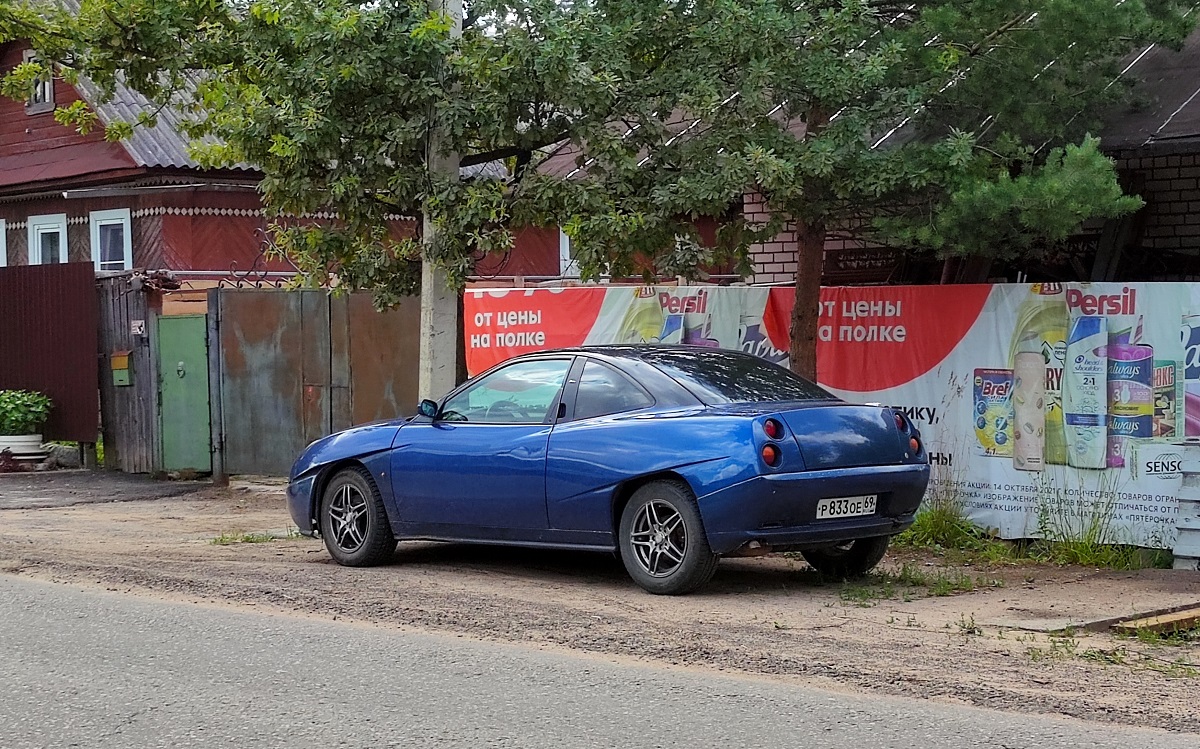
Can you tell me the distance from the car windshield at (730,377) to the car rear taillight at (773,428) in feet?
1.42

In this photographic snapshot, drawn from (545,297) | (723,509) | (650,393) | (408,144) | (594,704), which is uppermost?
(408,144)

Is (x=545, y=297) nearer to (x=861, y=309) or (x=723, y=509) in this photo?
(x=861, y=309)

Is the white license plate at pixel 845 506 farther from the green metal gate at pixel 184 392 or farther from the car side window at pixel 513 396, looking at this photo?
the green metal gate at pixel 184 392

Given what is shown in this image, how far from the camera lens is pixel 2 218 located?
27.4 metres

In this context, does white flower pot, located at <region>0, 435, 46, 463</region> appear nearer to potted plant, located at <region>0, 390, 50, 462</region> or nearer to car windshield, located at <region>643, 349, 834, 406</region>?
potted plant, located at <region>0, 390, 50, 462</region>

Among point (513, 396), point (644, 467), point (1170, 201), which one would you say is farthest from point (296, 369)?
point (1170, 201)

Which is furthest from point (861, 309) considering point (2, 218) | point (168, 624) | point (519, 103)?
point (2, 218)

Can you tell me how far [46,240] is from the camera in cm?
2678

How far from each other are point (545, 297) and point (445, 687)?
8.02 m

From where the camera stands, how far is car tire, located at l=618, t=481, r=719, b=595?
865 centimetres

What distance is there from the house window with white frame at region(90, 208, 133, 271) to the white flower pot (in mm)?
7736

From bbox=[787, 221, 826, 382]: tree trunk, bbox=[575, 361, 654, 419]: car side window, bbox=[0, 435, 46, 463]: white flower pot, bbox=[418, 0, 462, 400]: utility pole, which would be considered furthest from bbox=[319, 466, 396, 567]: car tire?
bbox=[0, 435, 46, 463]: white flower pot

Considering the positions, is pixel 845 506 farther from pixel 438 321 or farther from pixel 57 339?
pixel 57 339

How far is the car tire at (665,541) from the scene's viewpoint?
28.4 ft
